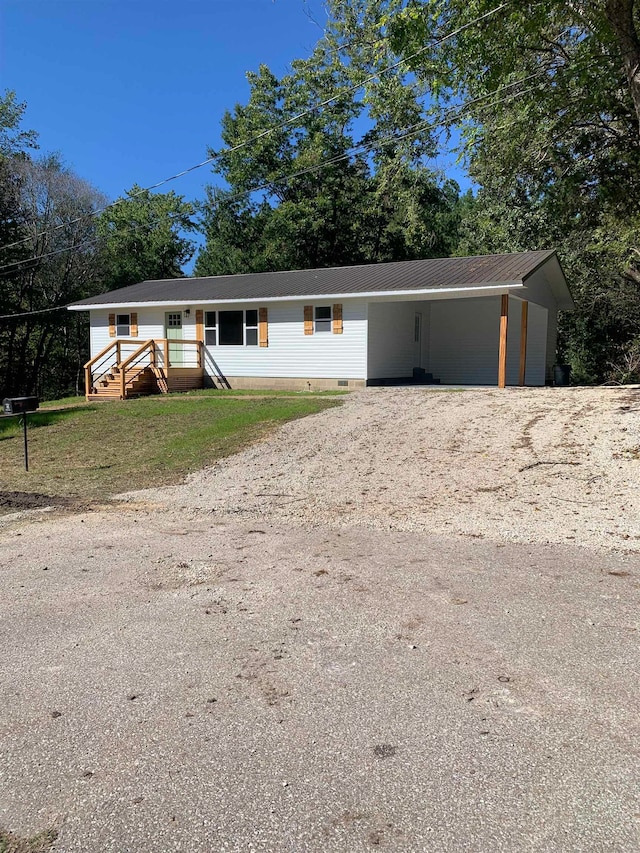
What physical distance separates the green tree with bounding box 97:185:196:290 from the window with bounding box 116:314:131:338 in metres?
13.7

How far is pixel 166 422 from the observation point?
14.2m

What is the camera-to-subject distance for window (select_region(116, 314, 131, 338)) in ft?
72.6

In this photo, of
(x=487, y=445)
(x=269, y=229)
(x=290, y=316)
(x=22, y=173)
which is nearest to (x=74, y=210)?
(x=22, y=173)

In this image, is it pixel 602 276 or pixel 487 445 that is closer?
pixel 487 445

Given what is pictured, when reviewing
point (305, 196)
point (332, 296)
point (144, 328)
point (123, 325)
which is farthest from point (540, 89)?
point (305, 196)

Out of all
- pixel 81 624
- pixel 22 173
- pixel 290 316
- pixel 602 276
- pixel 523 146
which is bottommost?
pixel 81 624

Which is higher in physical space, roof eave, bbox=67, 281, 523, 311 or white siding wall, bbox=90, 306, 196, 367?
roof eave, bbox=67, 281, 523, 311

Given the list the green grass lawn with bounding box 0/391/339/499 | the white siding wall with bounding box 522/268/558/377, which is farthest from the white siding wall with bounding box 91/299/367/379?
the white siding wall with bounding box 522/268/558/377

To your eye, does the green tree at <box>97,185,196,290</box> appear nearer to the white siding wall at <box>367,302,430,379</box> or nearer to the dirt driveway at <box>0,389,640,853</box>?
the white siding wall at <box>367,302,430,379</box>

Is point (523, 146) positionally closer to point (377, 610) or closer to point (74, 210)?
point (377, 610)

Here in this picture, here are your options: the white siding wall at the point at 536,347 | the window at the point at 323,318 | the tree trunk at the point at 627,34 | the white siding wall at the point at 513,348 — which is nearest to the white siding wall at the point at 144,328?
the window at the point at 323,318

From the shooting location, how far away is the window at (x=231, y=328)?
1973cm

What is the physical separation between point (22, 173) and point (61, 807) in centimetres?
3326

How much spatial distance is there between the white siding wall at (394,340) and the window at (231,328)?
13.2ft
